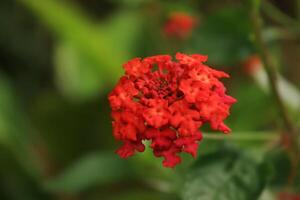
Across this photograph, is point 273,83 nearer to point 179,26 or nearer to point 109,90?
point 179,26

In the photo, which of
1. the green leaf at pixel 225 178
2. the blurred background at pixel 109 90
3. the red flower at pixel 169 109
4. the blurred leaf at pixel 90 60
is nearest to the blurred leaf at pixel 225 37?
the blurred background at pixel 109 90

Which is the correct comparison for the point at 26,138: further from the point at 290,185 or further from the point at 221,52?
the point at 290,185

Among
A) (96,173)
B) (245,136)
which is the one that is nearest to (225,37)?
(245,136)

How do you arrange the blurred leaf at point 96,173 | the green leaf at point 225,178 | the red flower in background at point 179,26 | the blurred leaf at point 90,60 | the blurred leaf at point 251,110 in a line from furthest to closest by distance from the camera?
the blurred leaf at point 90,60 < the red flower in background at point 179,26 < the blurred leaf at point 251,110 < the blurred leaf at point 96,173 < the green leaf at point 225,178

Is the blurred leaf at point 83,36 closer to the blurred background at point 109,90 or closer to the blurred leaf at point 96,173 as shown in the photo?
the blurred background at point 109,90

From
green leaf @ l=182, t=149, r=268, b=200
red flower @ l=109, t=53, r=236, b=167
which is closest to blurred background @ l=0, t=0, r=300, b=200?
green leaf @ l=182, t=149, r=268, b=200

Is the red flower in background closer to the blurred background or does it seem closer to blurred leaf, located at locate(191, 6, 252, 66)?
the blurred background

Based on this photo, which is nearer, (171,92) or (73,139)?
(171,92)

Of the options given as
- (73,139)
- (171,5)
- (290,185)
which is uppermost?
(171,5)

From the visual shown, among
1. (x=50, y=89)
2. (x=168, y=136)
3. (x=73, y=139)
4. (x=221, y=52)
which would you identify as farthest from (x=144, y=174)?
(x=50, y=89)
